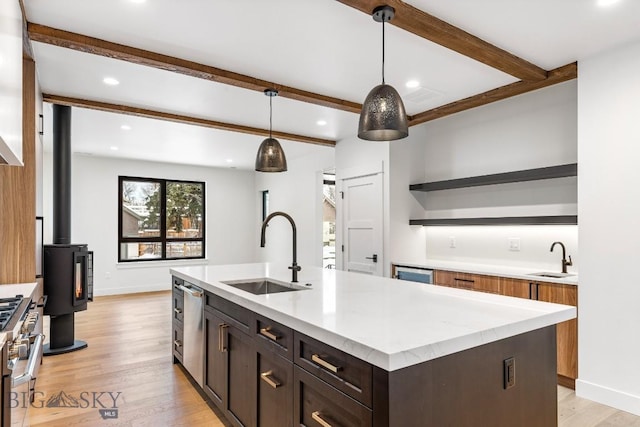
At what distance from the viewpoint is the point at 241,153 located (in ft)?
21.9

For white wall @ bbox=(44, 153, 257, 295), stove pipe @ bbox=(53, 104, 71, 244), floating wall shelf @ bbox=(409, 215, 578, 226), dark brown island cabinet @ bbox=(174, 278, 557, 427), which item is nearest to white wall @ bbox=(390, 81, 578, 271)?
floating wall shelf @ bbox=(409, 215, 578, 226)

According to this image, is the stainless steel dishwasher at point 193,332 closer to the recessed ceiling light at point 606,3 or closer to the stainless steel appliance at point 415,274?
the stainless steel appliance at point 415,274

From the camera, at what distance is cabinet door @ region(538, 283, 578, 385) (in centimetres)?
302

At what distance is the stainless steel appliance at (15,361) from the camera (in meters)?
1.42

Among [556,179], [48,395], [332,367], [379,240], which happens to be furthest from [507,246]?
[48,395]

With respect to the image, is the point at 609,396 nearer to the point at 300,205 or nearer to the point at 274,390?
the point at 274,390

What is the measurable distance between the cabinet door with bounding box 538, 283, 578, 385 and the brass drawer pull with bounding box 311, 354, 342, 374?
2.46 meters

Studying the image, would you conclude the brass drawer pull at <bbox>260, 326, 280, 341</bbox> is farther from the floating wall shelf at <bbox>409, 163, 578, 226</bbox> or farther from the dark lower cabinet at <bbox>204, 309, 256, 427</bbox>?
the floating wall shelf at <bbox>409, 163, 578, 226</bbox>

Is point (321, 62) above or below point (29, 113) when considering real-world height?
above

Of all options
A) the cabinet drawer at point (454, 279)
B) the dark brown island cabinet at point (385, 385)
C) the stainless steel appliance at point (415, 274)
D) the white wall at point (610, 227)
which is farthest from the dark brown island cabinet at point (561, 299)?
the dark brown island cabinet at point (385, 385)

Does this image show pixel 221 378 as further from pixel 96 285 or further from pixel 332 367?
pixel 96 285

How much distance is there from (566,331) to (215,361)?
269 cm

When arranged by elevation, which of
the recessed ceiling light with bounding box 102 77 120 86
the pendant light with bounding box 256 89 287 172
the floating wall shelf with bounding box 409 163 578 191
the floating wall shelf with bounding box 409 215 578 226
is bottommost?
the floating wall shelf with bounding box 409 215 578 226

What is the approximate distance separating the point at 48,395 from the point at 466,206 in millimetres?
4308
